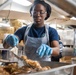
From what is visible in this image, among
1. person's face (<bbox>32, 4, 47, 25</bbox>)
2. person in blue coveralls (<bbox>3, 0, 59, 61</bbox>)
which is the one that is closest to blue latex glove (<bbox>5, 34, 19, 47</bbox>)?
person in blue coveralls (<bbox>3, 0, 59, 61</bbox>)

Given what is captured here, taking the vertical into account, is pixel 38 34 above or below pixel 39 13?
below

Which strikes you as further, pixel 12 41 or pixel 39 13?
pixel 39 13

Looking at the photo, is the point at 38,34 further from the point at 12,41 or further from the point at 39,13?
the point at 12,41

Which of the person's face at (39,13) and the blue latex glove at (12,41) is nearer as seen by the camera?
the blue latex glove at (12,41)

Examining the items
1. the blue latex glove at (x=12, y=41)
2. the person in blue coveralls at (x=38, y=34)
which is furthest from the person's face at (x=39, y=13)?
the blue latex glove at (x=12, y=41)

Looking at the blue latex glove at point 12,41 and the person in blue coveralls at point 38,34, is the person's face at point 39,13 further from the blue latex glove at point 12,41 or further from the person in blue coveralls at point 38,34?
the blue latex glove at point 12,41

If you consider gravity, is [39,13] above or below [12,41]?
above

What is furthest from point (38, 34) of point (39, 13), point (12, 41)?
point (12, 41)

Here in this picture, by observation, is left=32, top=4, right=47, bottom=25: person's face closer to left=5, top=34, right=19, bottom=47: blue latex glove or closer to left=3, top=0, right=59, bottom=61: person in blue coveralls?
left=3, top=0, right=59, bottom=61: person in blue coveralls

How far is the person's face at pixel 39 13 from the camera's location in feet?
5.54

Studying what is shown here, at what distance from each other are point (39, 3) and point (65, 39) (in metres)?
3.17

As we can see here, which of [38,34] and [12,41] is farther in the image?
[38,34]

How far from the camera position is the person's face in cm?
169

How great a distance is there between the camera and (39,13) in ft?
5.57
